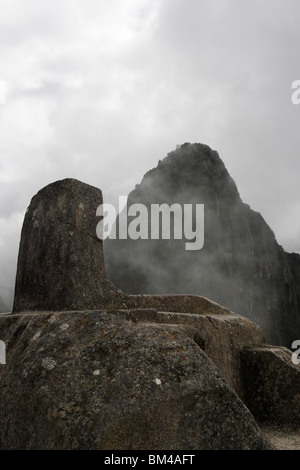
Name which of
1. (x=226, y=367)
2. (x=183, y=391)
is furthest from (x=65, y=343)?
(x=226, y=367)

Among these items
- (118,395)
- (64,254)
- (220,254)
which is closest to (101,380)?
(118,395)

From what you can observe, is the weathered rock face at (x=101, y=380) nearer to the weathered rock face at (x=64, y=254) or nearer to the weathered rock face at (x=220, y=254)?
the weathered rock face at (x=64, y=254)

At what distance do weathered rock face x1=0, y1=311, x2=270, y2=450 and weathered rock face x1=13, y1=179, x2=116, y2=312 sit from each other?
906 millimetres

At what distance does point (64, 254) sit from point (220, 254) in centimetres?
7757

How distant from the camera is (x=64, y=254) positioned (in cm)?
402

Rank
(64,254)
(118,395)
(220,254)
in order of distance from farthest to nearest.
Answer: (220,254)
(64,254)
(118,395)

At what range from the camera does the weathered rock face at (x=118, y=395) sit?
2.44m

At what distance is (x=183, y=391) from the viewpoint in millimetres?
2578

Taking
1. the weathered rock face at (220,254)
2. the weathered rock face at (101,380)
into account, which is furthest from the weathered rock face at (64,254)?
the weathered rock face at (220,254)

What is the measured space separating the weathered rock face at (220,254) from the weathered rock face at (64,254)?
201ft

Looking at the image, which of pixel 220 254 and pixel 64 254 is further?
pixel 220 254

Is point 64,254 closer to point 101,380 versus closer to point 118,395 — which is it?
point 101,380

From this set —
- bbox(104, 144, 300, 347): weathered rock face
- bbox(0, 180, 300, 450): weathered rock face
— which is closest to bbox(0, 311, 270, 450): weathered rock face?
bbox(0, 180, 300, 450): weathered rock face

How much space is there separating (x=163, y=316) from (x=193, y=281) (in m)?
65.3
